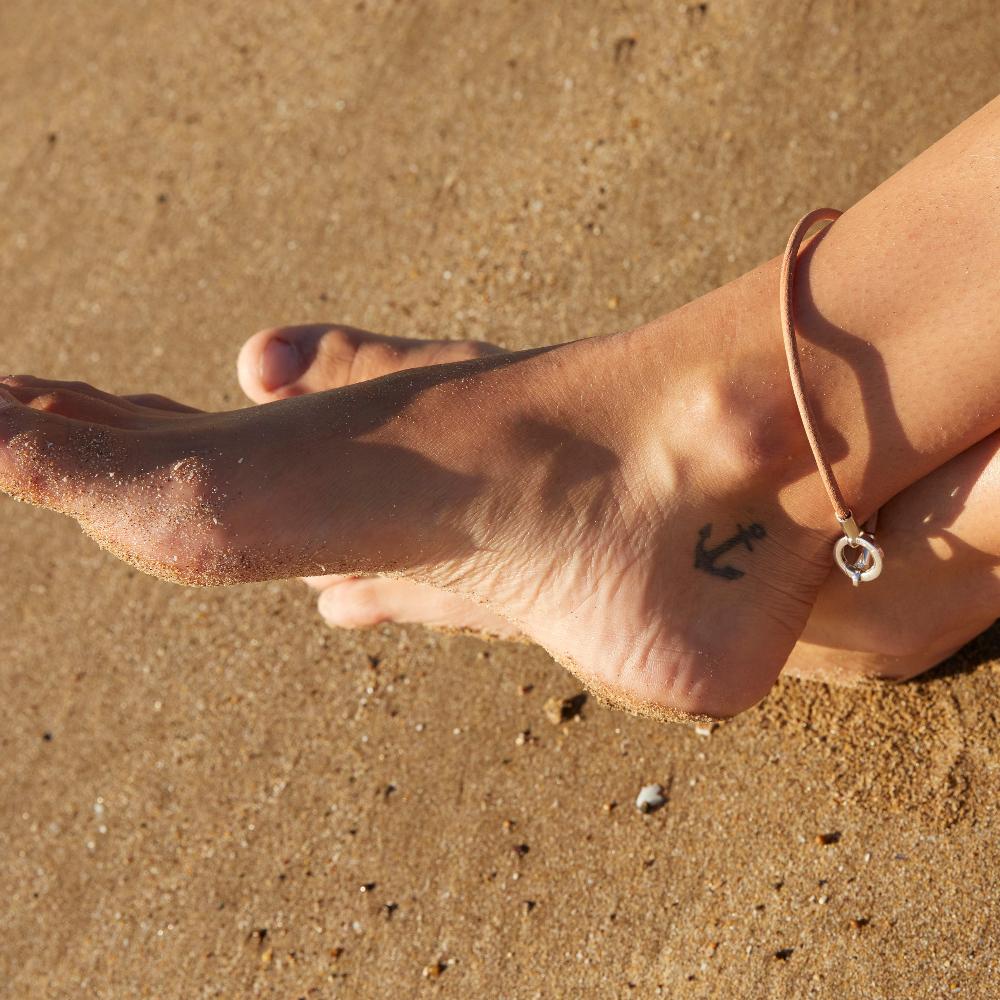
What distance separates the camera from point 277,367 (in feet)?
5.40

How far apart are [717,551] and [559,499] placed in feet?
0.65

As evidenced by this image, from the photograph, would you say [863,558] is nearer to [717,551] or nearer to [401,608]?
[717,551]

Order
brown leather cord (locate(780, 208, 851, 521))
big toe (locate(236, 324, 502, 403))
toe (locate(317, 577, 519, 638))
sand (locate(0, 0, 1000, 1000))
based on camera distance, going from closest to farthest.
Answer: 1. brown leather cord (locate(780, 208, 851, 521))
2. sand (locate(0, 0, 1000, 1000))
3. toe (locate(317, 577, 519, 638))
4. big toe (locate(236, 324, 502, 403))

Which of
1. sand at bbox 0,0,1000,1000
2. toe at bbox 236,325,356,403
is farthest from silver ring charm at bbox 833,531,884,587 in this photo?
toe at bbox 236,325,356,403

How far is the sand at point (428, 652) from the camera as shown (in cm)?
137

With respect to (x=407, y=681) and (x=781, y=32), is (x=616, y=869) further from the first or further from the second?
(x=781, y=32)

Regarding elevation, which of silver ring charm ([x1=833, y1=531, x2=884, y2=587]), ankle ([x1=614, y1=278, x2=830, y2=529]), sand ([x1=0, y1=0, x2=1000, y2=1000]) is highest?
ankle ([x1=614, y1=278, x2=830, y2=529])

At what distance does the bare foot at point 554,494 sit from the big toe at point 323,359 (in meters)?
0.35

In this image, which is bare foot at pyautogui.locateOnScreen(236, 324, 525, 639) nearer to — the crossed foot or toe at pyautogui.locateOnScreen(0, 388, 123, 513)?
the crossed foot

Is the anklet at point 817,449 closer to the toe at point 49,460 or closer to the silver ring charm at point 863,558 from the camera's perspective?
the silver ring charm at point 863,558

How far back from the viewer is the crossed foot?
1211mm

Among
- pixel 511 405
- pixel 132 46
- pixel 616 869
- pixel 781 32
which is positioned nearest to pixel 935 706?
pixel 616 869

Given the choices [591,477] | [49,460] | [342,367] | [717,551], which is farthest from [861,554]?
[49,460]

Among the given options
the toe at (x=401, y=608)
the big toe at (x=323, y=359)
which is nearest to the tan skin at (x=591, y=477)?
the toe at (x=401, y=608)
